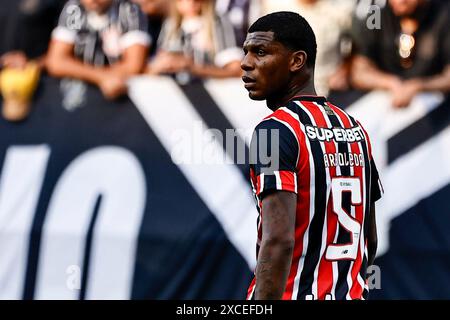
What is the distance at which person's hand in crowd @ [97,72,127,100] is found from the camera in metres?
6.25

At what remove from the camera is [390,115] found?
5.96m

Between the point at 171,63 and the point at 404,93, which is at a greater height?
→ the point at 171,63

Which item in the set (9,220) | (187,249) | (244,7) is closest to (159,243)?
(187,249)

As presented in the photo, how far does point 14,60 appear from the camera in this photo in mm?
6492

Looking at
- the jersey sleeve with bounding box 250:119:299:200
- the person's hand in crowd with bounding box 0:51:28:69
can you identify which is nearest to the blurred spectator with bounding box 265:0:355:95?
the person's hand in crowd with bounding box 0:51:28:69

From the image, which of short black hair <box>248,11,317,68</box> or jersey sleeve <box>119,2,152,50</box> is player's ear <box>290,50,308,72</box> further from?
jersey sleeve <box>119,2,152,50</box>

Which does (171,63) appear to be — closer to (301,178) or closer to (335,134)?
(335,134)

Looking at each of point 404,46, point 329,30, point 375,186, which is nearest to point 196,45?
point 329,30

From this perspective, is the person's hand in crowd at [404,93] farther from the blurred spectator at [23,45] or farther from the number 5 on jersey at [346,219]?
the number 5 on jersey at [346,219]

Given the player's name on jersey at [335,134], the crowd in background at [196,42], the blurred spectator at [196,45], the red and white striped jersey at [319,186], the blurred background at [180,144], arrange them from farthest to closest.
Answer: the blurred spectator at [196,45] < the crowd in background at [196,42] < the blurred background at [180,144] < the player's name on jersey at [335,134] < the red and white striped jersey at [319,186]

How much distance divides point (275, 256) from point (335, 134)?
22.0 inches

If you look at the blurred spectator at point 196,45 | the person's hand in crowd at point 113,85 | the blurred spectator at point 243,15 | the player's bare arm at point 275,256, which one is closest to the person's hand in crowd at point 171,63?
the blurred spectator at point 196,45

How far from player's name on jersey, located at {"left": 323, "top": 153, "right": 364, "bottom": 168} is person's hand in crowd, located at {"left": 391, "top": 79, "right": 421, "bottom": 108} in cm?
266

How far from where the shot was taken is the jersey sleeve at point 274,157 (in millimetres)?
3076
